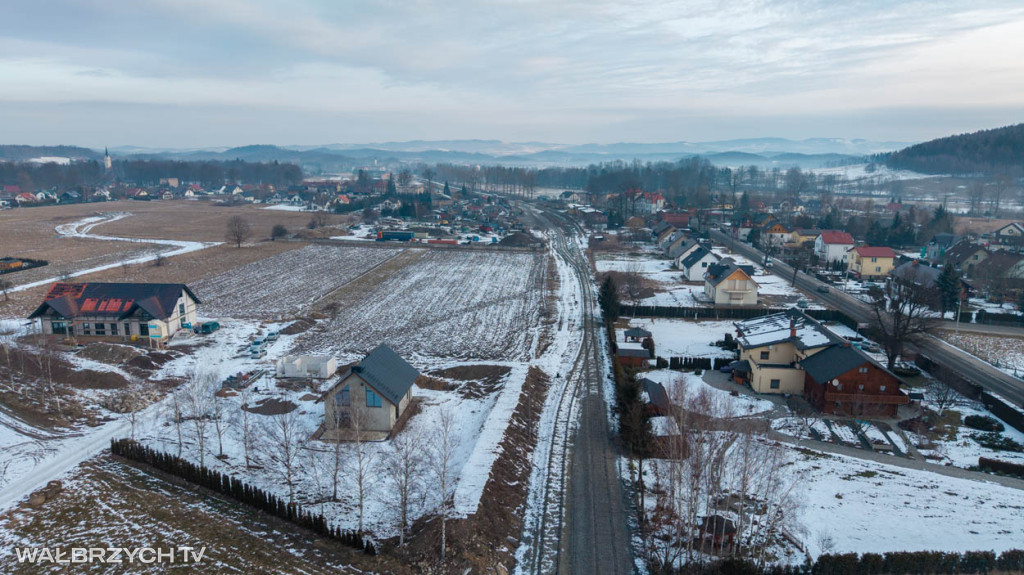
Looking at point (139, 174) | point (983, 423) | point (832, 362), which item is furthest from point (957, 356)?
point (139, 174)

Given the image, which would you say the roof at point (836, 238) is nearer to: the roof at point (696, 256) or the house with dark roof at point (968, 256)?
the house with dark roof at point (968, 256)

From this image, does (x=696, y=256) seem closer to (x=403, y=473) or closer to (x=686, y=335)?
(x=686, y=335)

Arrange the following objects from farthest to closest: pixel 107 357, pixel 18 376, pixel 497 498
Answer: pixel 107 357, pixel 18 376, pixel 497 498

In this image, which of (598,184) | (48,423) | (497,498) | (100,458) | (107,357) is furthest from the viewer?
(598,184)

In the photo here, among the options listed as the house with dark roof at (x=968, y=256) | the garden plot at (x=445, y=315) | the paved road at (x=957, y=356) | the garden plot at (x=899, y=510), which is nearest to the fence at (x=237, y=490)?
the garden plot at (x=445, y=315)

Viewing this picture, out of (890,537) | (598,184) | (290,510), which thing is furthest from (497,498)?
(598,184)

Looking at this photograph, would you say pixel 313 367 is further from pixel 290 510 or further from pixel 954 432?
pixel 954 432
